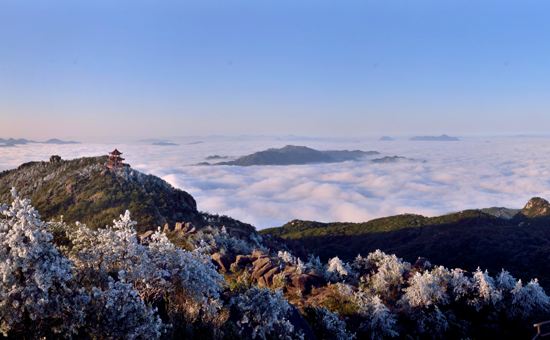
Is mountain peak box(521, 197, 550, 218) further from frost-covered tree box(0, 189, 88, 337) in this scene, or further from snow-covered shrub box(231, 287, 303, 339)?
frost-covered tree box(0, 189, 88, 337)

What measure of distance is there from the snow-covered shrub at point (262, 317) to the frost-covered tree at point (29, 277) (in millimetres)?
8195

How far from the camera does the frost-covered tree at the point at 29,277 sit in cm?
1136

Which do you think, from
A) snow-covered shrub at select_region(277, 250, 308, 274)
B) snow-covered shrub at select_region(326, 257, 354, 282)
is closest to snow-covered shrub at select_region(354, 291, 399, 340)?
Result: snow-covered shrub at select_region(277, 250, 308, 274)

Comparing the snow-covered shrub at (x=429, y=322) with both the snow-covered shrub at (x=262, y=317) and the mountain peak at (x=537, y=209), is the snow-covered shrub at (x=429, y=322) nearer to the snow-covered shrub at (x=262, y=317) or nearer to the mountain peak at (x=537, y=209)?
the snow-covered shrub at (x=262, y=317)

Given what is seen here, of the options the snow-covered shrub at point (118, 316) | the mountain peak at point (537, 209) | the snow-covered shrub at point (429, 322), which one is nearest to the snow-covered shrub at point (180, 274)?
the snow-covered shrub at point (118, 316)

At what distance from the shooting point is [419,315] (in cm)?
3250

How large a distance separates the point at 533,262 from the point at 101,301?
66.6m

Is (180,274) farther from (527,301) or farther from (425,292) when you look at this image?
(527,301)

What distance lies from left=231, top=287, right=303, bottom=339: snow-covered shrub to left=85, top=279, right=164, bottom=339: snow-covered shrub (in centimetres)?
627

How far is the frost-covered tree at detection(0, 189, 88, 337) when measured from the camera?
11.4m

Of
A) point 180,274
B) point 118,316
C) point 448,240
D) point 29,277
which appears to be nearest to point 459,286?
point 180,274

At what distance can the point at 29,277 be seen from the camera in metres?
11.6

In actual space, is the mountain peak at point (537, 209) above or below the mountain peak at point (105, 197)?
below

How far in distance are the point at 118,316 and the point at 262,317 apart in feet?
26.1
